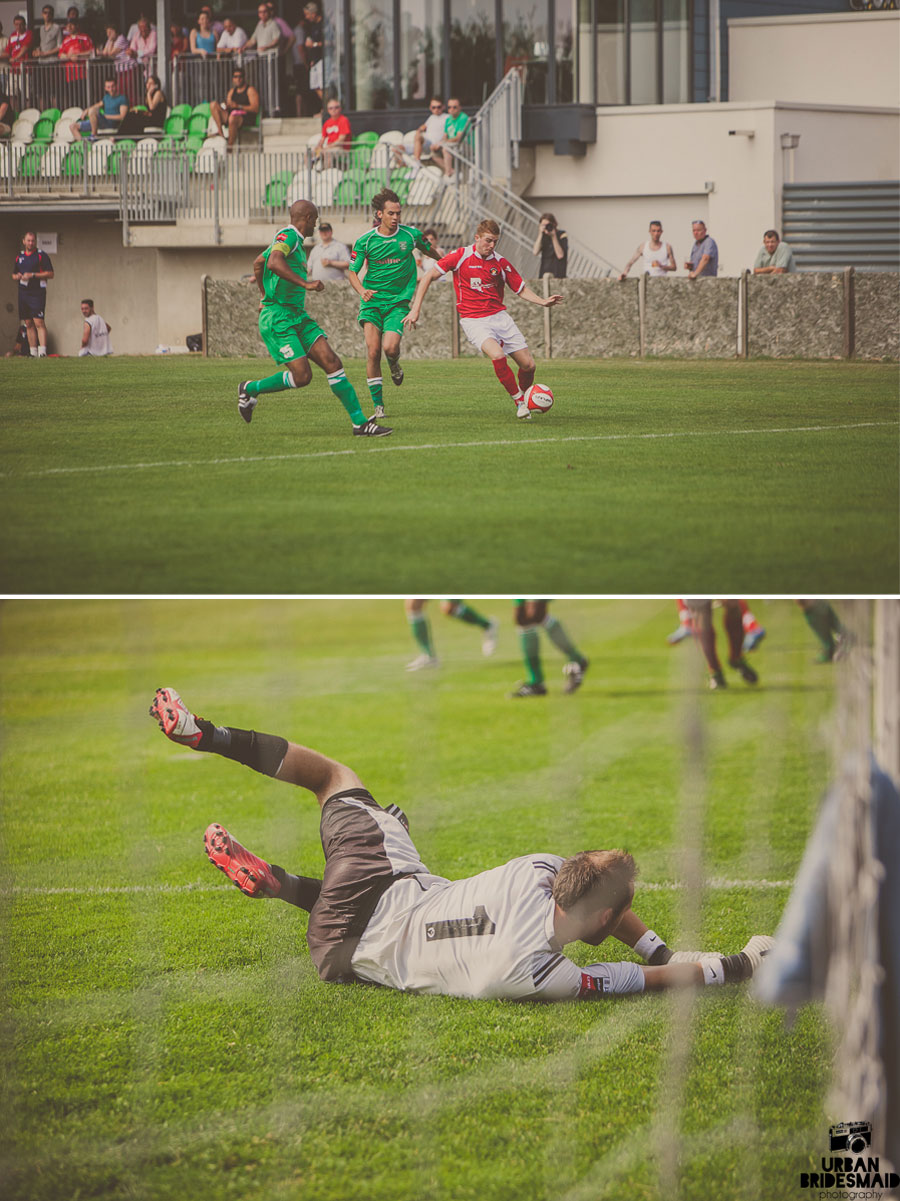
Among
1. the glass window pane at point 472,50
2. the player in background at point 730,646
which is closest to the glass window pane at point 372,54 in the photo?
the glass window pane at point 472,50

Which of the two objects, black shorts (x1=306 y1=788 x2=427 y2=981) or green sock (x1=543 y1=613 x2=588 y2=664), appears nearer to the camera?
black shorts (x1=306 y1=788 x2=427 y2=981)

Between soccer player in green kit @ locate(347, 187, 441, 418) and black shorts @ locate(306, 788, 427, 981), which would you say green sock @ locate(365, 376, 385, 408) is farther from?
black shorts @ locate(306, 788, 427, 981)

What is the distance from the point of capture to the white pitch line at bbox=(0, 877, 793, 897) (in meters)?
6.95

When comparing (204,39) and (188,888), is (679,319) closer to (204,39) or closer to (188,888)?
(188,888)

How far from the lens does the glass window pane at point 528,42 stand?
26750 mm

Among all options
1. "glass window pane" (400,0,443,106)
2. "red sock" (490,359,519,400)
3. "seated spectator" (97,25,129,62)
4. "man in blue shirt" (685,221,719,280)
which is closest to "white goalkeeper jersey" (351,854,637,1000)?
"red sock" (490,359,519,400)

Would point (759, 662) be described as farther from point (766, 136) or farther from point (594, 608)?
point (766, 136)

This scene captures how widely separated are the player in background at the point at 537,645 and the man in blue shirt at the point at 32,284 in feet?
44.2

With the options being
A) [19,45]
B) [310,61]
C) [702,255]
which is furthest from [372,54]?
[702,255]

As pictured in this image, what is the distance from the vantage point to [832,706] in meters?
11.4

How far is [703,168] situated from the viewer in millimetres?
25344

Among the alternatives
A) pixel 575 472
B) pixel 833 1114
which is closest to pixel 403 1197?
pixel 833 1114

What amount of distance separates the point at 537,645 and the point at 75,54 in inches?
823

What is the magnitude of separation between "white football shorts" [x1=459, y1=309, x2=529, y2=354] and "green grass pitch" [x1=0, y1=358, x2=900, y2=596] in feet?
1.95
